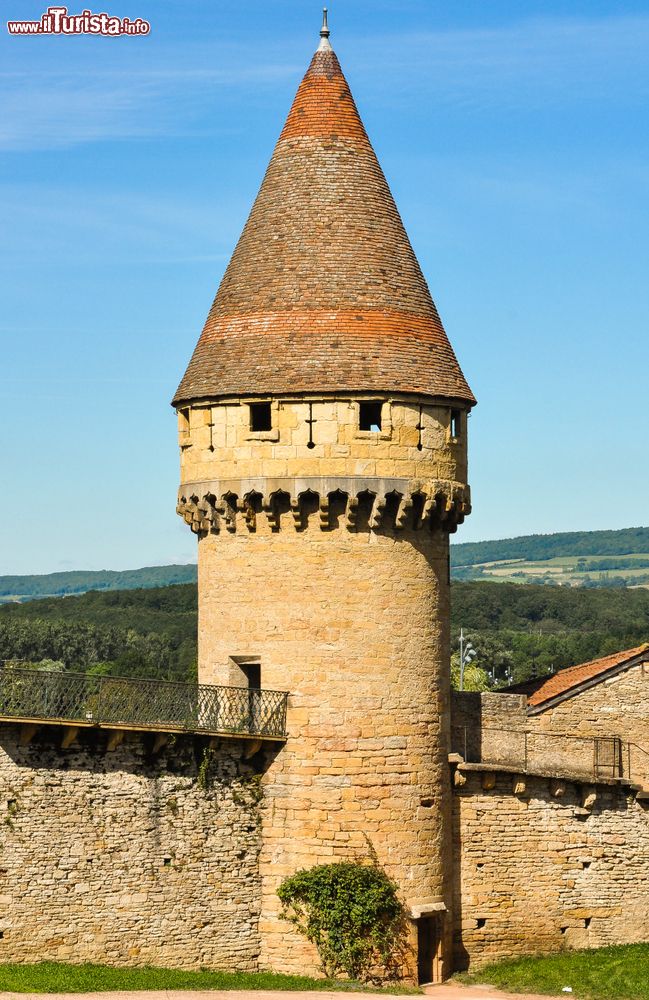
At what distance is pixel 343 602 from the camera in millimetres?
24469

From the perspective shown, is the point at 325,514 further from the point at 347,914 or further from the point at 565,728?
the point at 565,728

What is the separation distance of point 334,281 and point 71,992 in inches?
453

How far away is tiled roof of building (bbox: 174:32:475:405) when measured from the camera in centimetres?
2464

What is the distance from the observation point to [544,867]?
26.6m

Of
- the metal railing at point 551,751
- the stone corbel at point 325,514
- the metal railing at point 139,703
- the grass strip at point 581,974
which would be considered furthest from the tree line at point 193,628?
the stone corbel at point 325,514

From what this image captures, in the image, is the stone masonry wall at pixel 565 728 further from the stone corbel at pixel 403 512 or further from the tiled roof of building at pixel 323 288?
the tiled roof of building at pixel 323 288

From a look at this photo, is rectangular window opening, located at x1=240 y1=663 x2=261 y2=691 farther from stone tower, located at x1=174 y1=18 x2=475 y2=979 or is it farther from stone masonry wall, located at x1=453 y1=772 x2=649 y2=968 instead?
stone masonry wall, located at x1=453 y1=772 x2=649 y2=968

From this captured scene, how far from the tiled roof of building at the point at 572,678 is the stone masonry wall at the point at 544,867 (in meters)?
2.32

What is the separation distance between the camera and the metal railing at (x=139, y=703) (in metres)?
22.6

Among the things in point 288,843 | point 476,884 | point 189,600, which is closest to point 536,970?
point 476,884

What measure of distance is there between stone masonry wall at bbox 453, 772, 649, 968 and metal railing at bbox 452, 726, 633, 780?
88 centimetres

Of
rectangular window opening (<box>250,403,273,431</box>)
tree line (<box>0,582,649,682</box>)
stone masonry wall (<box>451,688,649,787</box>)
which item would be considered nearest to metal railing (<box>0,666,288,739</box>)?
rectangular window opening (<box>250,403,273,431</box>)

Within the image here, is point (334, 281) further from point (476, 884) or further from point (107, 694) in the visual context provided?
point (476, 884)

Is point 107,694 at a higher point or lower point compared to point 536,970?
higher
